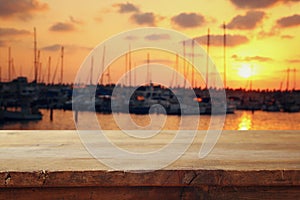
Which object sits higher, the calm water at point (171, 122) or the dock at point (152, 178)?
the dock at point (152, 178)

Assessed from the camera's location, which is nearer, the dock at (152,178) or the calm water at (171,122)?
the dock at (152,178)

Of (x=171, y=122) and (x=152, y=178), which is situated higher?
(x=152, y=178)

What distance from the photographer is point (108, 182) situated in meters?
1.04

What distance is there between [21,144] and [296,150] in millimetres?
859

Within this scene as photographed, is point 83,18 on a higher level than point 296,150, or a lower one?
higher

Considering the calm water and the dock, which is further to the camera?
the calm water

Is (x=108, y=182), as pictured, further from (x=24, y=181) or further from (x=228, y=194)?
(x=228, y=194)

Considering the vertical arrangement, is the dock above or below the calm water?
above

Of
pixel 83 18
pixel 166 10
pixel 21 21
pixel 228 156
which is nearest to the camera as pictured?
pixel 228 156

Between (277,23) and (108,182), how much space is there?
22.6 meters

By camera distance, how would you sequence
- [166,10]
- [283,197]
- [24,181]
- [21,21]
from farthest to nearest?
1. [21,21]
2. [166,10]
3. [283,197]
4. [24,181]

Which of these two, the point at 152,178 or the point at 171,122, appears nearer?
the point at 152,178

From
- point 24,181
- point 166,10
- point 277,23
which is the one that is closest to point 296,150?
point 24,181

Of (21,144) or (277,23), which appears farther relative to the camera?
(277,23)
